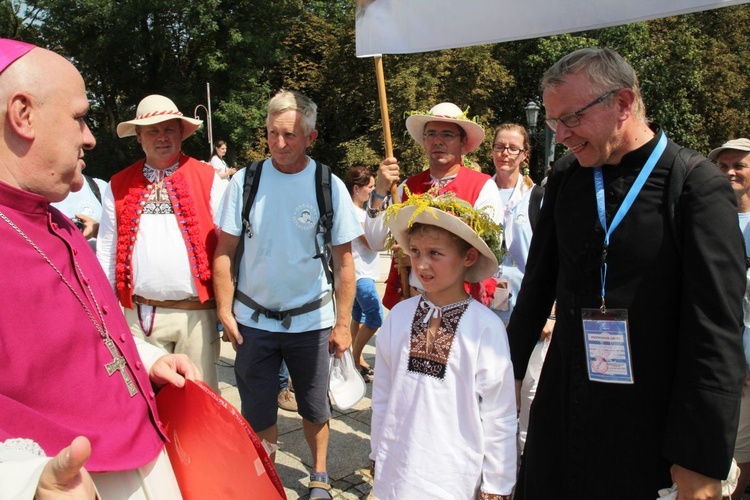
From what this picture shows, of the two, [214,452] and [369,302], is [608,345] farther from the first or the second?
[369,302]

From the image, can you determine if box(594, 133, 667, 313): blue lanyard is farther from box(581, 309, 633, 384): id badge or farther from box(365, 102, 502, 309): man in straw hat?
box(365, 102, 502, 309): man in straw hat

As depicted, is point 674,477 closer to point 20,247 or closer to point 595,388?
point 595,388

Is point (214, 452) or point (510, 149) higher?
point (510, 149)

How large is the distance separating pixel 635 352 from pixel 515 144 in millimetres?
3062

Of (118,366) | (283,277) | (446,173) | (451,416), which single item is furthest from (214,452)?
(446,173)

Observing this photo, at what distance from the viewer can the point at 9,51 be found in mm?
1570

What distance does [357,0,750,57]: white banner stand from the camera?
7.82ft

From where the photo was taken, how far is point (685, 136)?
71.1 ft

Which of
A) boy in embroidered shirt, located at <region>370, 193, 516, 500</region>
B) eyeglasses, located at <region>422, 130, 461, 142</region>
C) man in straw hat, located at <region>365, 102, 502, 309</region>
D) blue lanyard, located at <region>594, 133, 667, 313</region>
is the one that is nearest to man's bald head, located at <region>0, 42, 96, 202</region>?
boy in embroidered shirt, located at <region>370, 193, 516, 500</region>

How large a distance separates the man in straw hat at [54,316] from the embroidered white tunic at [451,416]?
0.95m

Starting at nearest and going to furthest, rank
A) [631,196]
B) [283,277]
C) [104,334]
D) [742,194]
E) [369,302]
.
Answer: [104,334]
[631,196]
[283,277]
[742,194]
[369,302]

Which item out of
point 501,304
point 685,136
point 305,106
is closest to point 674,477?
point 501,304

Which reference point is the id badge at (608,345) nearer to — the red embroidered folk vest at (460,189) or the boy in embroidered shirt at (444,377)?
the boy in embroidered shirt at (444,377)

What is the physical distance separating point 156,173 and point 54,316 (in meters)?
2.34
